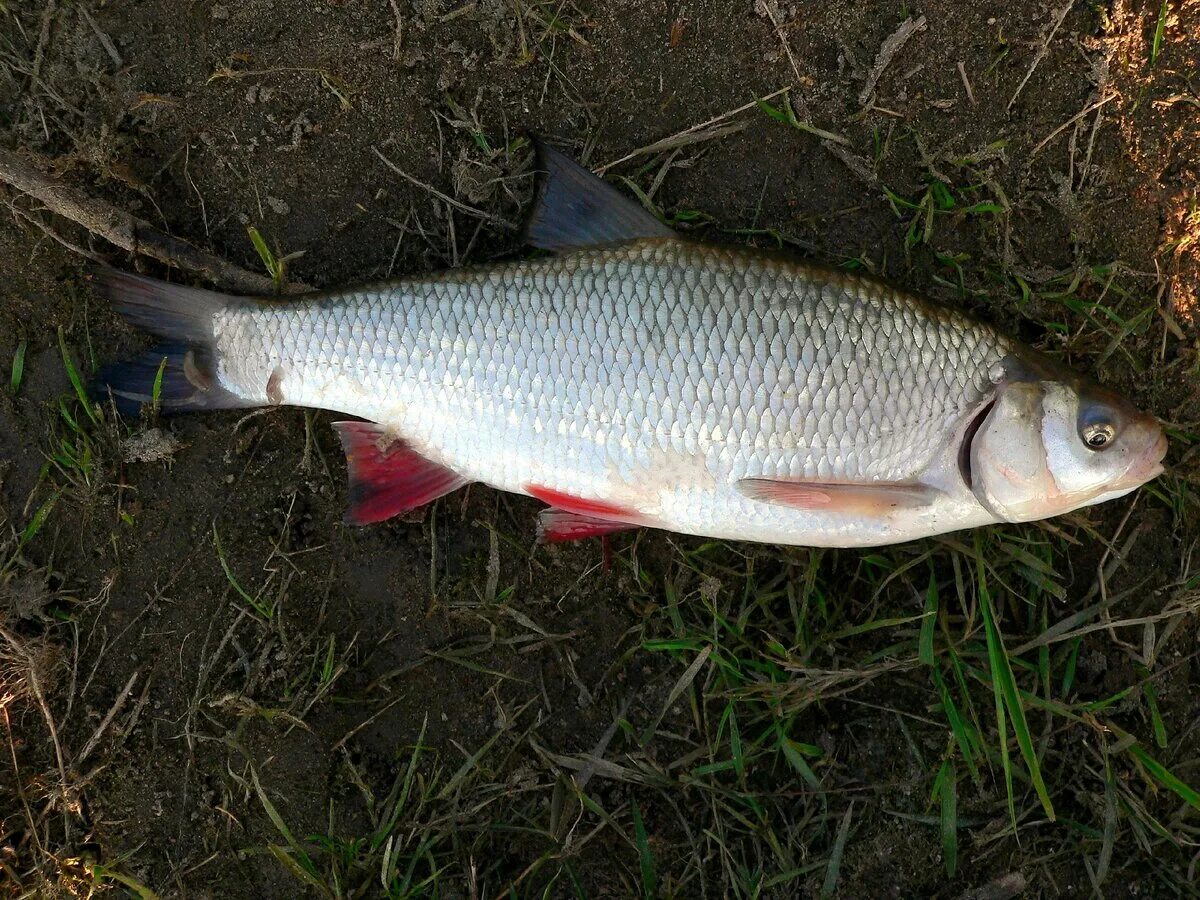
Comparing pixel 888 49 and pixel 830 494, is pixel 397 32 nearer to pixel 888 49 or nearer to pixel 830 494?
pixel 888 49

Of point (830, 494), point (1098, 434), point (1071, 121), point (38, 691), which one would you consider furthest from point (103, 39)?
point (1098, 434)

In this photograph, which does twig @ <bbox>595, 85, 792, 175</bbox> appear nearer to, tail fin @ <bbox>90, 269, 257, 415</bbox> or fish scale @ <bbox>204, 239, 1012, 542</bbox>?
Result: fish scale @ <bbox>204, 239, 1012, 542</bbox>

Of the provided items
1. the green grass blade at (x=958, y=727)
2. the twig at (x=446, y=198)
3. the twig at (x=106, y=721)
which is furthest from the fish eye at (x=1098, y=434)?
the twig at (x=106, y=721)

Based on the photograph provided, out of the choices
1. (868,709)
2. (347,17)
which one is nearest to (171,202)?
(347,17)

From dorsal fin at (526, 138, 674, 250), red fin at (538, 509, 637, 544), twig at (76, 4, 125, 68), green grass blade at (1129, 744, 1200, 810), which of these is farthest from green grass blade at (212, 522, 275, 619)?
green grass blade at (1129, 744, 1200, 810)

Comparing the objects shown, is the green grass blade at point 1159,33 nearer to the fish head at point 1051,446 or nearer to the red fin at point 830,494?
the fish head at point 1051,446

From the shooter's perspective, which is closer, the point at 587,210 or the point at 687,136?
the point at 587,210

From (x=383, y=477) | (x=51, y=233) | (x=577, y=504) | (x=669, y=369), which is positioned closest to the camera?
(x=669, y=369)
